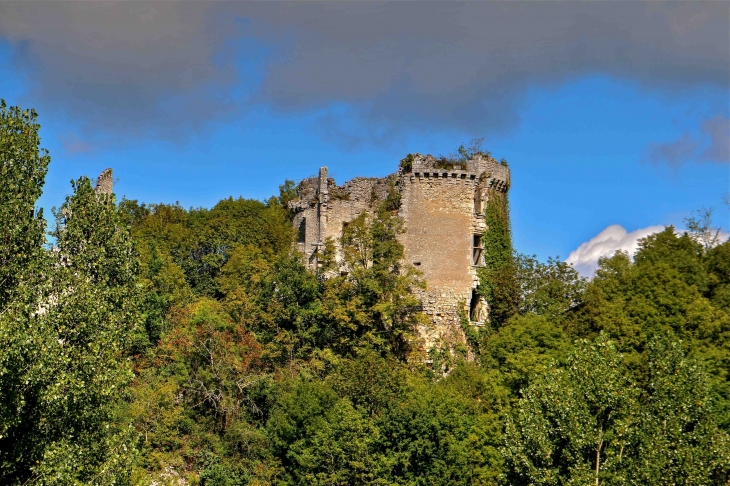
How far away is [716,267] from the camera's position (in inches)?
1499

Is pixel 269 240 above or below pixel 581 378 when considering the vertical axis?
above

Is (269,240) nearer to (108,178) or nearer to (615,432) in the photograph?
(108,178)

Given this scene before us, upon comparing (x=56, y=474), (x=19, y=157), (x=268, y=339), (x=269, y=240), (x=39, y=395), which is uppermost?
(x=269, y=240)

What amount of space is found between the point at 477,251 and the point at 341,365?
8.13m

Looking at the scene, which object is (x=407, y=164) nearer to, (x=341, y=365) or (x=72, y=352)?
(x=341, y=365)

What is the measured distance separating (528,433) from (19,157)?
17882 millimetres

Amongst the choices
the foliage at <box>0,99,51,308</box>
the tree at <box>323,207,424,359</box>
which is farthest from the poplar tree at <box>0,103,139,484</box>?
the tree at <box>323,207,424,359</box>

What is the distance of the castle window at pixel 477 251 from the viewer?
38906mm

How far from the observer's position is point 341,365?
3575 cm

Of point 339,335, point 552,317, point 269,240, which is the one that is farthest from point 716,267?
point 269,240

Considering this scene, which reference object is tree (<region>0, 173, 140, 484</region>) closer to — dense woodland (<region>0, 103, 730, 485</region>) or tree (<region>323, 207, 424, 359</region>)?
dense woodland (<region>0, 103, 730, 485</region>)

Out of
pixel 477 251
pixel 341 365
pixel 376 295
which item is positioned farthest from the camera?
pixel 477 251

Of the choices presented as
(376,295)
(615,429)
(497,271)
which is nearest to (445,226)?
(497,271)

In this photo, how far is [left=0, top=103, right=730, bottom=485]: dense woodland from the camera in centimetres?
2345
